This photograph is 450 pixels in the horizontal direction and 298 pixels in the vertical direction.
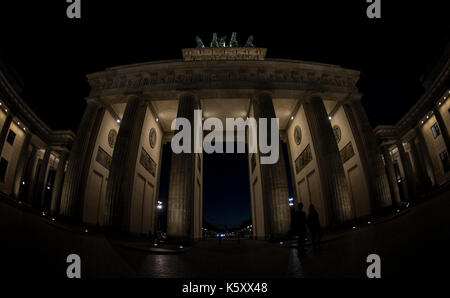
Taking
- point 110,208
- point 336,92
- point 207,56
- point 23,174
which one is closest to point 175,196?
point 110,208

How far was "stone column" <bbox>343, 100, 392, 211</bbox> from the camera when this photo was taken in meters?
13.4

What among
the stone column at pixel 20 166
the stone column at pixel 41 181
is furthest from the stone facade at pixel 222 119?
the stone column at pixel 41 181

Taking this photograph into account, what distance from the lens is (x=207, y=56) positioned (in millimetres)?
22906

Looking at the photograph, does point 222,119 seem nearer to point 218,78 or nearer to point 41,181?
point 218,78

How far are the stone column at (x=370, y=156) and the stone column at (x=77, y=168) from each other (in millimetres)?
21146

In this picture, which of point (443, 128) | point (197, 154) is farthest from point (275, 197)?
point (443, 128)

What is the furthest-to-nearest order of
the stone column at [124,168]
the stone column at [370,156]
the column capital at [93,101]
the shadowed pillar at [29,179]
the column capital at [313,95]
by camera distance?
1. the shadowed pillar at [29,179]
2. the column capital at [93,101]
3. the column capital at [313,95]
4. the stone column at [370,156]
5. the stone column at [124,168]

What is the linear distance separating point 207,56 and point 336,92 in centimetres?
1477

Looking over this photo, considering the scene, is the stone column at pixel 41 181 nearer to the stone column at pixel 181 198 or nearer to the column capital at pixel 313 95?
the stone column at pixel 181 198

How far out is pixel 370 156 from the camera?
48.0ft

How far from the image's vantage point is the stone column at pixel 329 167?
41.3ft

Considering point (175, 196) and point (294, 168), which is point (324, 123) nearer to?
point (294, 168)

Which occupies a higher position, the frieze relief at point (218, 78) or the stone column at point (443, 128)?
the frieze relief at point (218, 78)
